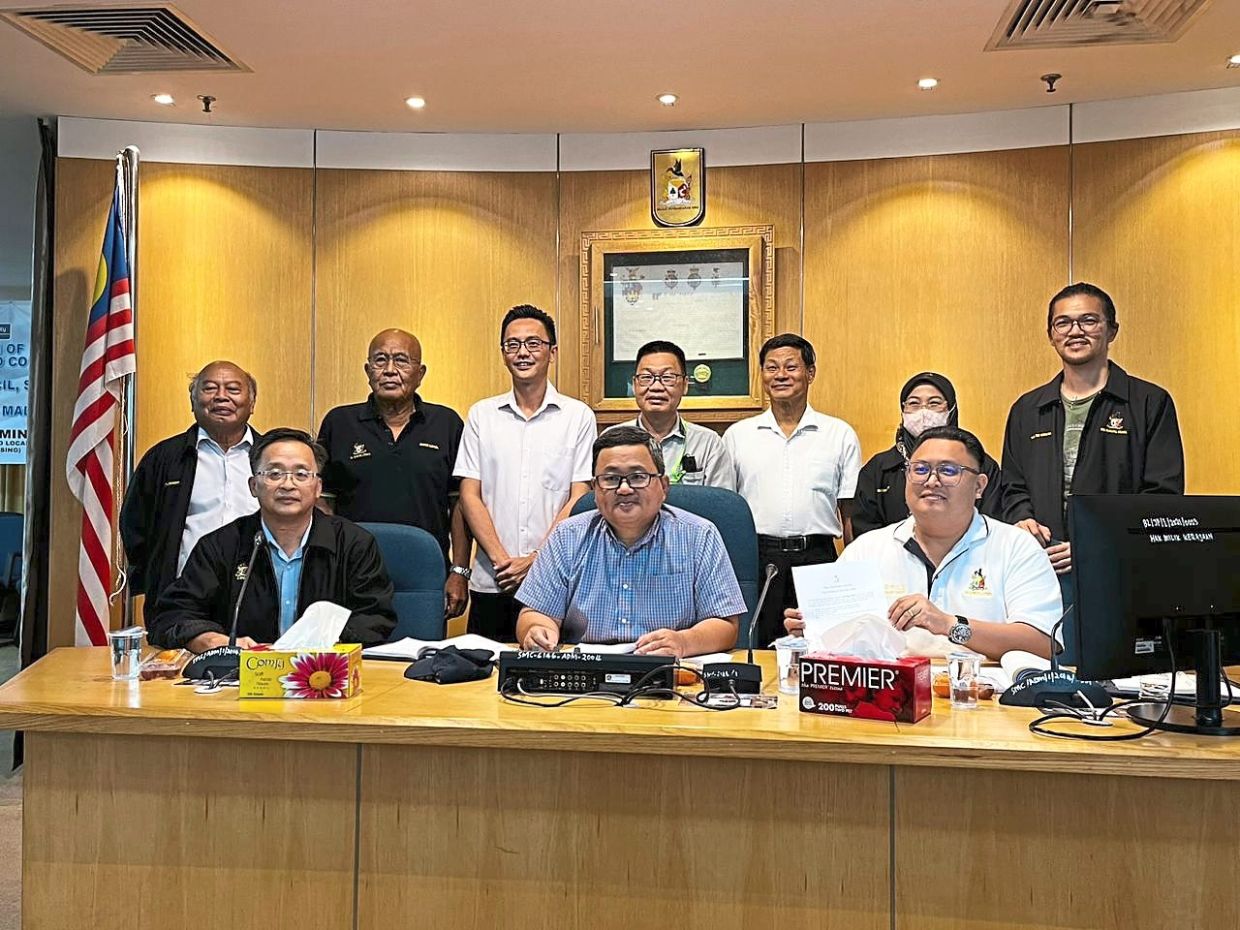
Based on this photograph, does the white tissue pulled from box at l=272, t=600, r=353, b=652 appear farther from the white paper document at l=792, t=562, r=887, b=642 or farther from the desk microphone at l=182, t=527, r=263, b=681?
the white paper document at l=792, t=562, r=887, b=642

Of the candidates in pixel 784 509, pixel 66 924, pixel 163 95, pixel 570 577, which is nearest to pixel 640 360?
pixel 784 509

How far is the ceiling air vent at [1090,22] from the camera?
364 cm

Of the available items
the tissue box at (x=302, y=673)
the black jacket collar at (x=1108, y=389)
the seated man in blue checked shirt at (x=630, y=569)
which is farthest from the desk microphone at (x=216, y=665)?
the black jacket collar at (x=1108, y=389)

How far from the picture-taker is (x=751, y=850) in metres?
1.80

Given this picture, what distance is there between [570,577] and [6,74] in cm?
312

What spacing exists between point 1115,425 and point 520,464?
1.94 metres

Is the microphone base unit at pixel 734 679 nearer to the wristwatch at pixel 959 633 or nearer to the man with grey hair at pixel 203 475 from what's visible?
the wristwatch at pixel 959 633

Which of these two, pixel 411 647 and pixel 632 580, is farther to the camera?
pixel 632 580

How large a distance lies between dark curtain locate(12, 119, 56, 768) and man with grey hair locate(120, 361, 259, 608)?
4.02 feet

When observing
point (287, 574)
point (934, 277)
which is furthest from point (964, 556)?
point (934, 277)

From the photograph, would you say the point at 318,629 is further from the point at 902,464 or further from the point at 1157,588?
the point at 902,464

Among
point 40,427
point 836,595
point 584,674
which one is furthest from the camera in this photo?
point 40,427

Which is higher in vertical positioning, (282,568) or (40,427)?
(40,427)

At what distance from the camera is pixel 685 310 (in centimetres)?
493
